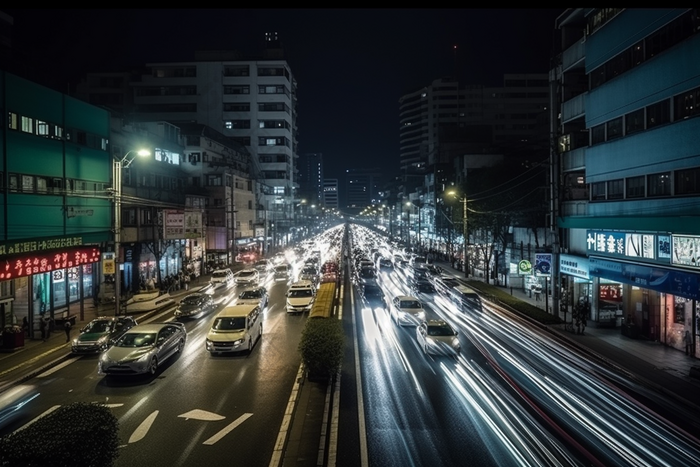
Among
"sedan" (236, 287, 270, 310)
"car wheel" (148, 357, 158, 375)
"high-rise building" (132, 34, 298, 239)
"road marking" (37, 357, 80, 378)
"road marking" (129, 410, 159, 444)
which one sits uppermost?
"high-rise building" (132, 34, 298, 239)

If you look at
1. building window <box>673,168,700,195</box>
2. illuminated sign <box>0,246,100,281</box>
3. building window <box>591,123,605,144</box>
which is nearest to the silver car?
illuminated sign <box>0,246,100,281</box>

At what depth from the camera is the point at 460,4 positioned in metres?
4.25

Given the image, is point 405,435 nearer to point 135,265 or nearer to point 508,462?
point 508,462

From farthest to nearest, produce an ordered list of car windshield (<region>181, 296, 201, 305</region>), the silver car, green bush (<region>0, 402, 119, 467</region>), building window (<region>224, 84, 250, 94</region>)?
building window (<region>224, 84, 250, 94</region>)
car windshield (<region>181, 296, 201, 305</region>)
the silver car
green bush (<region>0, 402, 119, 467</region>)

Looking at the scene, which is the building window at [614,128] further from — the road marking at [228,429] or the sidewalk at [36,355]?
the sidewalk at [36,355]

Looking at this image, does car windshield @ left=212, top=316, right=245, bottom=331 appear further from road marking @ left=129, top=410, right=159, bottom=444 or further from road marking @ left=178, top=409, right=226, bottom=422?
road marking @ left=129, top=410, right=159, bottom=444

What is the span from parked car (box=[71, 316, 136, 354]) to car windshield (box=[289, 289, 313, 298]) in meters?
11.6

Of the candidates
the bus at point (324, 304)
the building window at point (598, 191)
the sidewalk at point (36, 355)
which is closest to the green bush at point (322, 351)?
the bus at point (324, 304)

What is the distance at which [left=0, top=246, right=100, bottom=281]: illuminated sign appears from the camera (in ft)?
78.0

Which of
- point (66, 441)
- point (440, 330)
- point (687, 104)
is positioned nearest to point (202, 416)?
point (66, 441)

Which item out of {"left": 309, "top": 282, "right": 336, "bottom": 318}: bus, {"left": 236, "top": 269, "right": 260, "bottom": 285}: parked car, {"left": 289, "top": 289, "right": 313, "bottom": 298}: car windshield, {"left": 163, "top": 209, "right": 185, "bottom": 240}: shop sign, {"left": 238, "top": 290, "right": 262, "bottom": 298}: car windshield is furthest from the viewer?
{"left": 236, "top": 269, "right": 260, "bottom": 285}: parked car

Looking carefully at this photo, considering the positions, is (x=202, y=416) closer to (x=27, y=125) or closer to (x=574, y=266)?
(x=27, y=125)

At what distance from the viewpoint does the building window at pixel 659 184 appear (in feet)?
79.4

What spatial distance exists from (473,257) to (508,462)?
5562 cm
